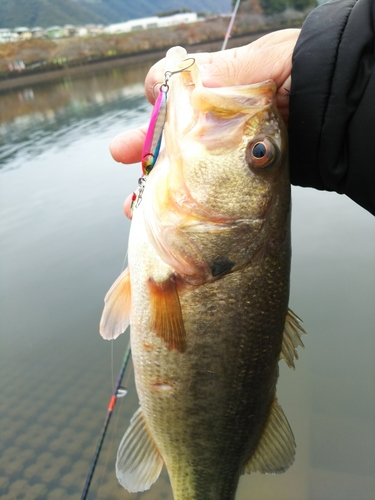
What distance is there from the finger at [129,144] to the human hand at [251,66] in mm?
203

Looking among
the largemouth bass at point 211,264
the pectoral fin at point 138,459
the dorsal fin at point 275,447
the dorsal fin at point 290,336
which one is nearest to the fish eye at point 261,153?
the largemouth bass at point 211,264

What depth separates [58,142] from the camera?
14281 millimetres

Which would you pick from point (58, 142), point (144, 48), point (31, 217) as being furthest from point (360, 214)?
point (144, 48)

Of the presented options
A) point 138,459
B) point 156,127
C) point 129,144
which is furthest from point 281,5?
point 138,459

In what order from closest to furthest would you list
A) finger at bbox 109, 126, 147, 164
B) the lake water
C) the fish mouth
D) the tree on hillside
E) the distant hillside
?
1. the fish mouth
2. finger at bbox 109, 126, 147, 164
3. the lake water
4. the tree on hillside
5. the distant hillside

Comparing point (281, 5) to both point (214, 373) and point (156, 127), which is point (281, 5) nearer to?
point (156, 127)

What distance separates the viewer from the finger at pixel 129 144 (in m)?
1.72

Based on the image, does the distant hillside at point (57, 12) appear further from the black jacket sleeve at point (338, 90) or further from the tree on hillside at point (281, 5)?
the black jacket sleeve at point (338, 90)

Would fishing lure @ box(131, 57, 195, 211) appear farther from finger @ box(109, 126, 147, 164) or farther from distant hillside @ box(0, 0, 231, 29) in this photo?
distant hillside @ box(0, 0, 231, 29)

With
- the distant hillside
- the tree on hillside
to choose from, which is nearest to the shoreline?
the tree on hillside

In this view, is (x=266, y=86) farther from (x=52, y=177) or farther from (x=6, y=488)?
(x=52, y=177)

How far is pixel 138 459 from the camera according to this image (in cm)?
154

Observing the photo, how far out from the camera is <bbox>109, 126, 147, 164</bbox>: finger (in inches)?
67.9

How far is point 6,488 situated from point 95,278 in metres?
3.02
